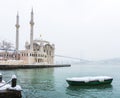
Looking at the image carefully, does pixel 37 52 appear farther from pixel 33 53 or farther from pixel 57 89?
pixel 57 89

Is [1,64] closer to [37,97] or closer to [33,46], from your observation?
[33,46]

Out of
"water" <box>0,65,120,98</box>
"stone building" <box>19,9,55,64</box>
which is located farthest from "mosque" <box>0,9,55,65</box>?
"water" <box>0,65,120,98</box>

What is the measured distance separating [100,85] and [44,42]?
266 ft

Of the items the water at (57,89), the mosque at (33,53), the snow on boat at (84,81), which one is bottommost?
the water at (57,89)

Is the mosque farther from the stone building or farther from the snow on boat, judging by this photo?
the snow on boat

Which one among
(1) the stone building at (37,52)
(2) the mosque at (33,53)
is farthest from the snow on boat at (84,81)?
(1) the stone building at (37,52)

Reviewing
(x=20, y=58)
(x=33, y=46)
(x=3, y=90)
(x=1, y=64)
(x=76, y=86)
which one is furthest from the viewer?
(x=33, y=46)

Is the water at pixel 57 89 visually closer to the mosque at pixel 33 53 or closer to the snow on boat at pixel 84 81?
the snow on boat at pixel 84 81

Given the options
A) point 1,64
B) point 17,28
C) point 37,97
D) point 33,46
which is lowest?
point 37,97

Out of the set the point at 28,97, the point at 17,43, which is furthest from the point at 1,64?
the point at 28,97

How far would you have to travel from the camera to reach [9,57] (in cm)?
10156

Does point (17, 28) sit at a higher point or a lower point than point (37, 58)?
higher

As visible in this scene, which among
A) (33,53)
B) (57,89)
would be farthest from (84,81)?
(33,53)

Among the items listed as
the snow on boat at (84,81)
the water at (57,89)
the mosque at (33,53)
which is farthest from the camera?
the mosque at (33,53)
